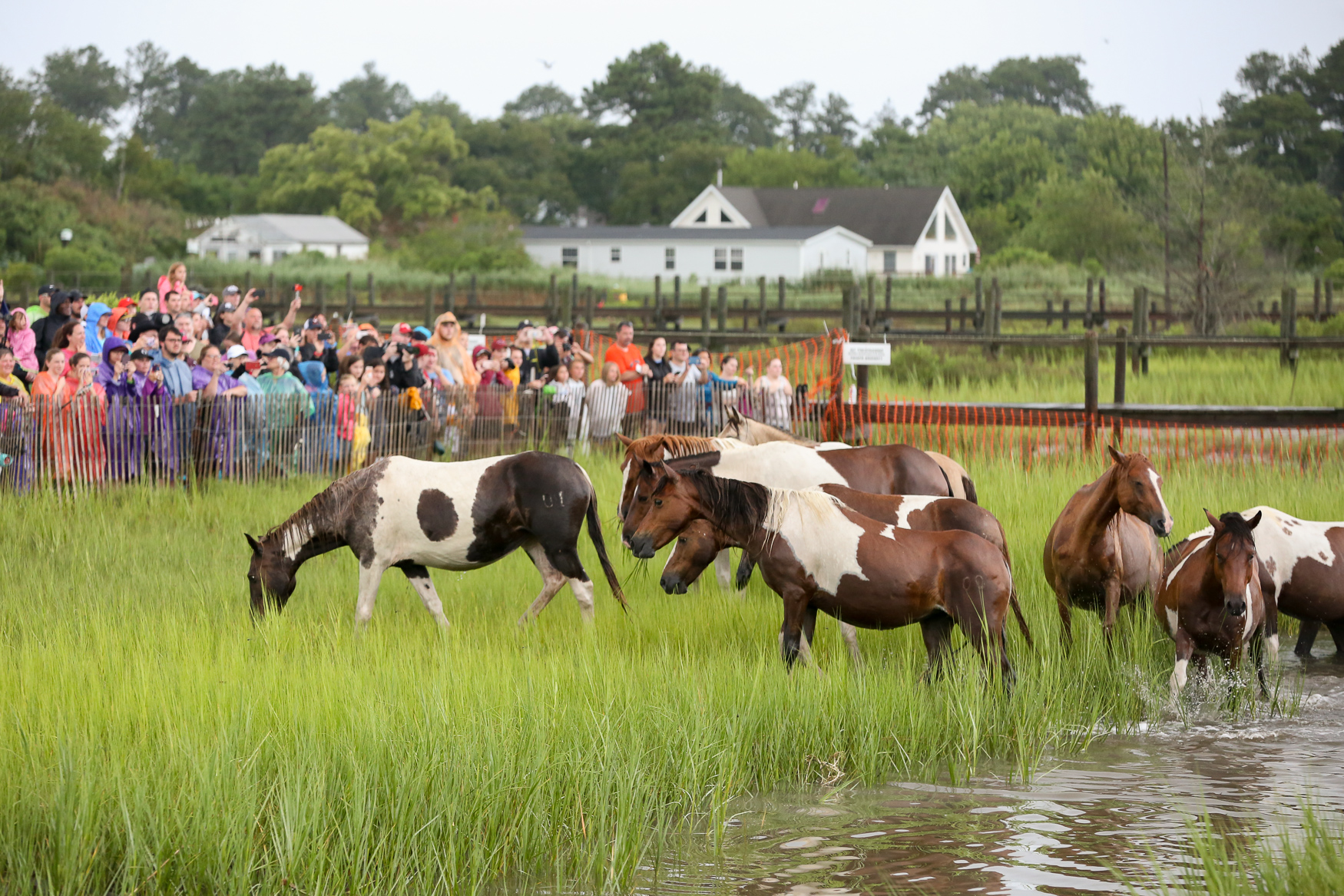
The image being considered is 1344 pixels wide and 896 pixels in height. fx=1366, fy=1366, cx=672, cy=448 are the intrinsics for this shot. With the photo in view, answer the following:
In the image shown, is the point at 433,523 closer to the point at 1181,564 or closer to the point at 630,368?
the point at 1181,564

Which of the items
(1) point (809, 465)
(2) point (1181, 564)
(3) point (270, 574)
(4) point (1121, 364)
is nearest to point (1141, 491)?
(2) point (1181, 564)

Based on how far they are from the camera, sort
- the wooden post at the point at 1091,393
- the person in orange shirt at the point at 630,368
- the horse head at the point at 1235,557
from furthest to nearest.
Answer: the person in orange shirt at the point at 630,368 → the wooden post at the point at 1091,393 → the horse head at the point at 1235,557

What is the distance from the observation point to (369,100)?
14412cm

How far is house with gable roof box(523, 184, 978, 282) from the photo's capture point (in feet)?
224

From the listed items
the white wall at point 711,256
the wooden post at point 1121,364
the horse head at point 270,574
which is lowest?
the horse head at point 270,574

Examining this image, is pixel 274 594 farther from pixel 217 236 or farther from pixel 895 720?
pixel 217 236

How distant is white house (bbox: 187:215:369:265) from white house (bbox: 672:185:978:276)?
1852cm

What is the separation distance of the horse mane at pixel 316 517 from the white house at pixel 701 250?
57636 millimetres

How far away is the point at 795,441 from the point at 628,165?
265 ft

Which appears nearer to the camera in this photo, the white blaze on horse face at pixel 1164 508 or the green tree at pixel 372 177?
the white blaze on horse face at pixel 1164 508

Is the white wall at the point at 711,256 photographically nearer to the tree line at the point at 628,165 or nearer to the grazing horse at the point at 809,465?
the tree line at the point at 628,165

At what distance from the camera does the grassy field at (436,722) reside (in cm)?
466

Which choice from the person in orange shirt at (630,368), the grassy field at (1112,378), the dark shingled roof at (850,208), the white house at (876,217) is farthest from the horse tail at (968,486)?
the dark shingled roof at (850,208)

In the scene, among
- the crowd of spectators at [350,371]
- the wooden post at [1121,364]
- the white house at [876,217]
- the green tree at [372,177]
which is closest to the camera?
the crowd of spectators at [350,371]
